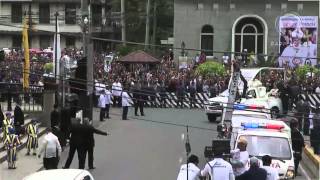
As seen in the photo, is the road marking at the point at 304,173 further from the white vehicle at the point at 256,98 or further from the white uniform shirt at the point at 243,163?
the white vehicle at the point at 256,98

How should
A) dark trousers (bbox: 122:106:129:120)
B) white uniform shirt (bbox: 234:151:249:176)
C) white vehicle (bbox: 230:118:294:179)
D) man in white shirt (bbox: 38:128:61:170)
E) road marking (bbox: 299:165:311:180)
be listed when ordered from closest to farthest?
white uniform shirt (bbox: 234:151:249:176) → white vehicle (bbox: 230:118:294:179) → man in white shirt (bbox: 38:128:61:170) → road marking (bbox: 299:165:311:180) → dark trousers (bbox: 122:106:129:120)

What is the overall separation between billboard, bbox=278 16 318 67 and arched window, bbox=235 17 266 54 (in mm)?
3271

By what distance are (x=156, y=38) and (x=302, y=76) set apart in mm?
36464

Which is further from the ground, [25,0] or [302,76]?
[25,0]

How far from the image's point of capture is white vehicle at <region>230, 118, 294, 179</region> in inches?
653

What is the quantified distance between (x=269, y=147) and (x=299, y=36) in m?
36.1

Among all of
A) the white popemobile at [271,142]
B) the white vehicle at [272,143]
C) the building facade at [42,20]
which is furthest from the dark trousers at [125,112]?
the building facade at [42,20]

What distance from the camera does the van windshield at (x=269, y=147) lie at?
17.1 metres

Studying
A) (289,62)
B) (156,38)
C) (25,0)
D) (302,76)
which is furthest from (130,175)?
(25,0)

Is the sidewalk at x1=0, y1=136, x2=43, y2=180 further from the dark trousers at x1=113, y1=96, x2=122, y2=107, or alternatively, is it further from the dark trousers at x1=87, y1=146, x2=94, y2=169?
the dark trousers at x1=113, y1=96, x2=122, y2=107

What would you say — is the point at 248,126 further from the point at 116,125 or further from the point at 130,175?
the point at 116,125

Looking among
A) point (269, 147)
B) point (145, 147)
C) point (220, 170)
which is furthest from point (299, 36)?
point (220, 170)

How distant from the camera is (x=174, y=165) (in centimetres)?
1992

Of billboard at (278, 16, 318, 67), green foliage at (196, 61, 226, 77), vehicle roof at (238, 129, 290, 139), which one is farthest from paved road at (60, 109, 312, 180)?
billboard at (278, 16, 318, 67)
